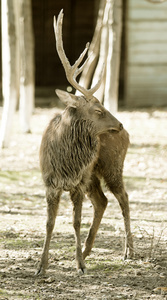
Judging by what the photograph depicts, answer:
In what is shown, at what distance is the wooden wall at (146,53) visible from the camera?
1864 centimetres

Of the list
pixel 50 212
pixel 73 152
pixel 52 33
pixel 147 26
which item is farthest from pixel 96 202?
pixel 52 33

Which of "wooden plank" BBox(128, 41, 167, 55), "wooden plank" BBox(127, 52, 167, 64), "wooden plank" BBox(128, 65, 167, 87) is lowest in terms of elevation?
"wooden plank" BBox(128, 65, 167, 87)

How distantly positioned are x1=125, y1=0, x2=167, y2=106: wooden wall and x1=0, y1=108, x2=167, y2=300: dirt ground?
785 centimetres

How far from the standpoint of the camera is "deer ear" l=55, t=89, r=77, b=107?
534cm

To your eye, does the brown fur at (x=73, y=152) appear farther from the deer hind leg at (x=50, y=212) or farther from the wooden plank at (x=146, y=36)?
the wooden plank at (x=146, y=36)

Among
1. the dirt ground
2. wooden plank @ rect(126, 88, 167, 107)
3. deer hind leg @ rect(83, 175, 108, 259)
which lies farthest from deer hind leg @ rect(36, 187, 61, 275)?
wooden plank @ rect(126, 88, 167, 107)

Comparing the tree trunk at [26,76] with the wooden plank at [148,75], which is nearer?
the tree trunk at [26,76]

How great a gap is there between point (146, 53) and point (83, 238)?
43.5ft

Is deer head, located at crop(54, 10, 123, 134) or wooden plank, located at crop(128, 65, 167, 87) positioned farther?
wooden plank, located at crop(128, 65, 167, 87)

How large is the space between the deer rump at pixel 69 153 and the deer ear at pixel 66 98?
9cm

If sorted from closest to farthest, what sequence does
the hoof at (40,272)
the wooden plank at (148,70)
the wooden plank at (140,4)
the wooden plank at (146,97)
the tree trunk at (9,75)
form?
the hoof at (40,272)
the tree trunk at (9,75)
the wooden plank at (140,4)
the wooden plank at (148,70)
the wooden plank at (146,97)

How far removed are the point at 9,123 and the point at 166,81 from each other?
904cm

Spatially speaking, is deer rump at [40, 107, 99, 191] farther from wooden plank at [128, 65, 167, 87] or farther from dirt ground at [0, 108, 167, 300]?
wooden plank at [128, 65, 167, 87]

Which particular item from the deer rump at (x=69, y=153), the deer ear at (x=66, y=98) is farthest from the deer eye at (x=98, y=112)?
the deer ear at (x=66, y=98)
